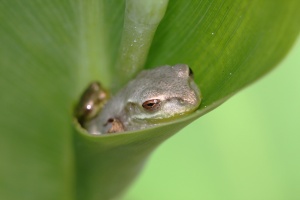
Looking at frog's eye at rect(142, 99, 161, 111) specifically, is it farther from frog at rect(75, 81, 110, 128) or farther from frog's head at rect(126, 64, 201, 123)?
frog at rect(75, 81, 110, 128)

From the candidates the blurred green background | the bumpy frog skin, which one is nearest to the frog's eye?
the bumpy frog skin

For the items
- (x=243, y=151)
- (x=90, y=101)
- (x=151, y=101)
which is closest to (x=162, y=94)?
(x=151, y=101)

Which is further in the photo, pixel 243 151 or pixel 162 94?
pixel 243 151

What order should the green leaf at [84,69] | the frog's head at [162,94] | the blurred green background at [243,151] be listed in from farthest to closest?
the blurred green background at [243,151] → the frog's head at [162,94] → the green leaf at [84,69]

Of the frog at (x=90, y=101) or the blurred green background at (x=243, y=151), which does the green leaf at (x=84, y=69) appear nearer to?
the frog at (x=90, y=101)

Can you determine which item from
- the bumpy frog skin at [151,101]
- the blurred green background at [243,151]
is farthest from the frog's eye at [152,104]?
the blurred green background at [243,151]

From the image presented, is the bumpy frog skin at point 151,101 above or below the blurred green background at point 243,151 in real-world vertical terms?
above

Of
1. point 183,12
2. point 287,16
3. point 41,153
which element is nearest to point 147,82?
point 183,12

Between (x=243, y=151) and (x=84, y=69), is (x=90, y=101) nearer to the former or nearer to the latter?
(x=84, y=69)
